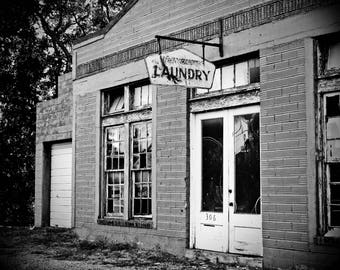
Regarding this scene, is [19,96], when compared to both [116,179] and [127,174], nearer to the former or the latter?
[116,179]

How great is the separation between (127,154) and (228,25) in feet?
12.5

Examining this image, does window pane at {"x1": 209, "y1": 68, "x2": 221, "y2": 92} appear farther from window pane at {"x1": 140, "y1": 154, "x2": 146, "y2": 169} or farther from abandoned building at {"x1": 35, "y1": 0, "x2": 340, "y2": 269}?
window pane at {"x1": 140, "y1": 154, "x2": 146, "y2": 169}

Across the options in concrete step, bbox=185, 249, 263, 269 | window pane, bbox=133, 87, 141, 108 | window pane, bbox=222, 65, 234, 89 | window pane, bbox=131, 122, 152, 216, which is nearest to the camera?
concrete step, bbox=185, 249, 263, 269

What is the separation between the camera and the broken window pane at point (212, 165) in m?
9.38

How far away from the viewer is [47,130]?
1561 centimetres

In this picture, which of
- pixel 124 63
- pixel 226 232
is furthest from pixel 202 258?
pixel 124 63

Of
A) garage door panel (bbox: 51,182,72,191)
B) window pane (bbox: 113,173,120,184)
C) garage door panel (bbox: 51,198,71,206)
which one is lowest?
garage door panel (bbox: 51,198,71,206)

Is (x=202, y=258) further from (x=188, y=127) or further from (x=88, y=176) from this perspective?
(x=88, y=176)

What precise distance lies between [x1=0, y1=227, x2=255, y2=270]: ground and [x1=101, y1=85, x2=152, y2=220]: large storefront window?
821 mm

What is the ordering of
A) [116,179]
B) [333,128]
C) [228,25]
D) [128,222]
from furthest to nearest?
[116,179] < [128,222] < [228,25] < [333,128]

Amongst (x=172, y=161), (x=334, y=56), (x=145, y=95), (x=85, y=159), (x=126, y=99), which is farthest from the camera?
(x=85, y=159)

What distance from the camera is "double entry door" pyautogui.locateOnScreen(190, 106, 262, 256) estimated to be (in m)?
8.77

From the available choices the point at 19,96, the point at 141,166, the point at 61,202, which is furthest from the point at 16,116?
the point at 141,166

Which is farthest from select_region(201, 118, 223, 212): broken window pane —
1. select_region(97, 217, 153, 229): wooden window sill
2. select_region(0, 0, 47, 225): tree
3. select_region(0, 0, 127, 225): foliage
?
select_region(0, 0, 47, 225): tree
